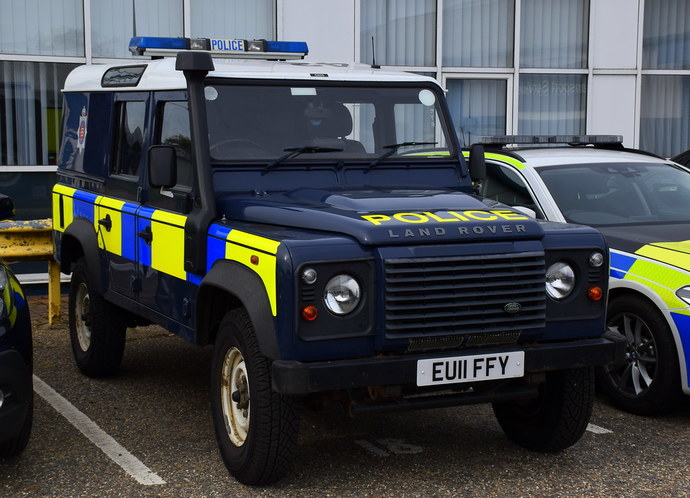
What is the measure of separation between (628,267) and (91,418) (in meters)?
3.34

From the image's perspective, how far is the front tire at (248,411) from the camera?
15.4 feet

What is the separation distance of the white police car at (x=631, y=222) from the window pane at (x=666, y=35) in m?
5.16

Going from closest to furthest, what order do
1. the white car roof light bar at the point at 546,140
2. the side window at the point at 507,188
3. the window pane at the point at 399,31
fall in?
the side window at the point at 507,188 → the white car roof light bar at the point at 546,140 → the window pane at the point at 399,31

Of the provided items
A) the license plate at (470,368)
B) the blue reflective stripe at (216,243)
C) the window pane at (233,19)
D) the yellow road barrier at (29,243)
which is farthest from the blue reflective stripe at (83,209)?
the window pane at (233,19)

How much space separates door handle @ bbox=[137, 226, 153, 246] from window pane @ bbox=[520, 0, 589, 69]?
779cm

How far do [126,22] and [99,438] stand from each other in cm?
652

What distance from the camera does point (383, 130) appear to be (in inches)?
238

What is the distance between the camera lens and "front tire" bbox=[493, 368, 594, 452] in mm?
5285

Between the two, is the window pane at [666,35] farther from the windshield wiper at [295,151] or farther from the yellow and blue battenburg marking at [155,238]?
the windshield wiper at [295,151]

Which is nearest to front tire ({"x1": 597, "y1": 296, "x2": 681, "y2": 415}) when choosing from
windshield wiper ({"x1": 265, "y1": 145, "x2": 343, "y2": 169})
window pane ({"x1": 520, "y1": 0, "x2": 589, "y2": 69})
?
windshield wiper ({"x1": 265, "y1": 145, "x2": 343, "y2": 169})

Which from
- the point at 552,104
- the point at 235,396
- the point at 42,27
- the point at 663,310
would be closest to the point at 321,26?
the point at 42,27

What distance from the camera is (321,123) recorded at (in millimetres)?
5895

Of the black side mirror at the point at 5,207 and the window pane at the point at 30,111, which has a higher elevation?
the window pane at the point at 30,111

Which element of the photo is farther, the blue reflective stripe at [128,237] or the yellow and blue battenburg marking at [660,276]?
the blue reflective stripe at [128,237]
